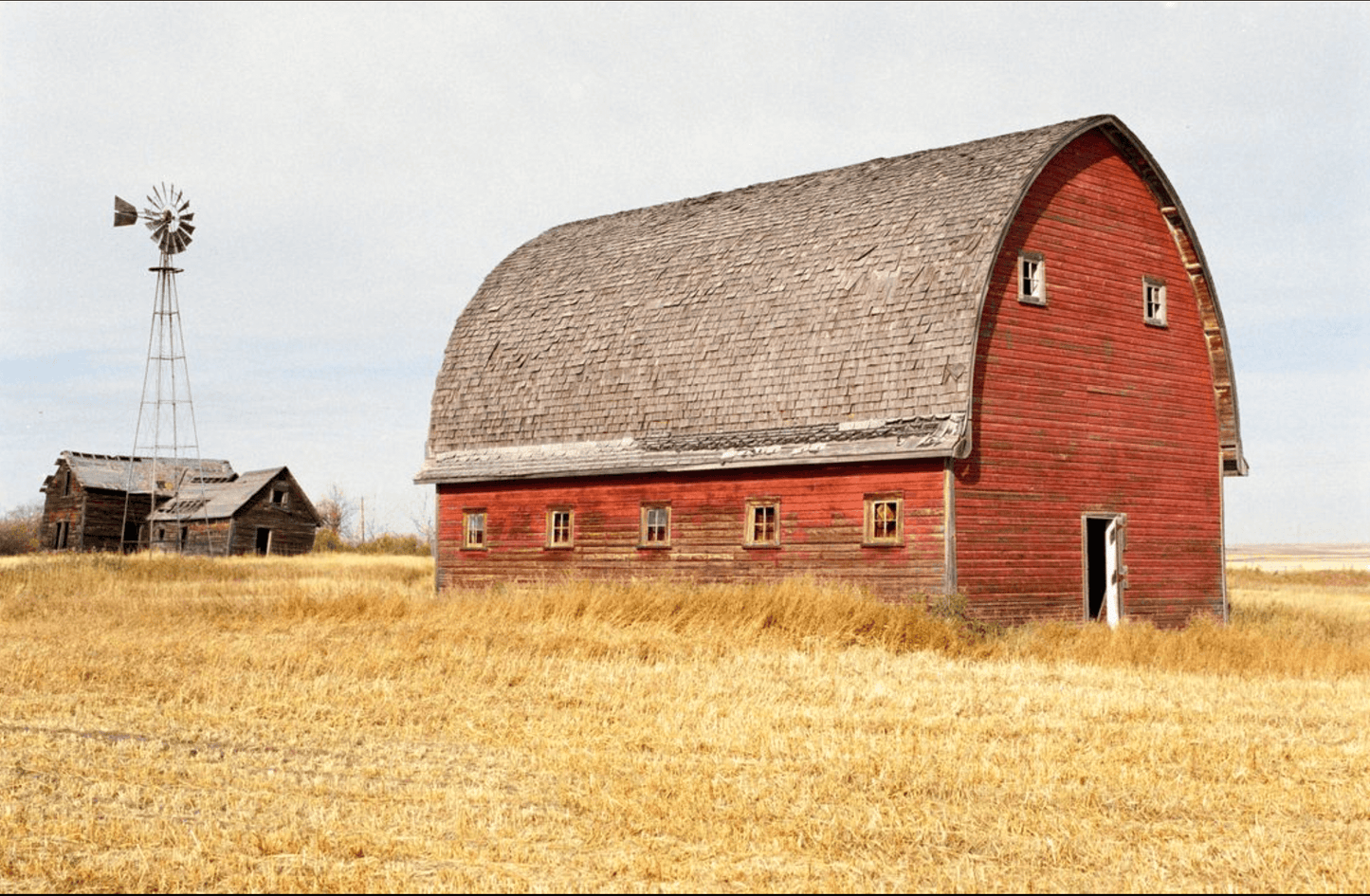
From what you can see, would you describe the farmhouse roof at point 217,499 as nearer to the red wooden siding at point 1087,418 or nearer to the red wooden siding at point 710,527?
the red wooden siding at point 710,527

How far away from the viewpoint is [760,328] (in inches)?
973

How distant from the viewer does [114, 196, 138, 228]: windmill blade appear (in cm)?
Result: 5247

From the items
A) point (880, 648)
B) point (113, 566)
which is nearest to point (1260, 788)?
point (880, 648)

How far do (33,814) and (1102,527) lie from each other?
64.3ft

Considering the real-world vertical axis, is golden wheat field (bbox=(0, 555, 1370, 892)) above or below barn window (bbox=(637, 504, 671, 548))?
below

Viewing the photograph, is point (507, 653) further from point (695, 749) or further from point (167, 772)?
point (167, 772)

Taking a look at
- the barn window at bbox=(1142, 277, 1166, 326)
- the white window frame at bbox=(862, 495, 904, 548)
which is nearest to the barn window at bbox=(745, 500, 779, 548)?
the white window frame at bbox=(862, 495, 904, 548)

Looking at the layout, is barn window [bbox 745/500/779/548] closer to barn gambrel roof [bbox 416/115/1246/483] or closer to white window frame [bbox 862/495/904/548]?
barn gambrel roof [bbox 416/115/1246/483]

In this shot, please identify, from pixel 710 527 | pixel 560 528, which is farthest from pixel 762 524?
pixel 560 528

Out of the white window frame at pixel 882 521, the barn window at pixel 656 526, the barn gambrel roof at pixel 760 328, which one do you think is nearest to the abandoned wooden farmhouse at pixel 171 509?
the barn gambrel roof at pixel 760 328

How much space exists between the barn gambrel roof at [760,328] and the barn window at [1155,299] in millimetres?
1078

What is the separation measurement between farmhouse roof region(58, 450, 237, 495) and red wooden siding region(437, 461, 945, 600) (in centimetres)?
3569

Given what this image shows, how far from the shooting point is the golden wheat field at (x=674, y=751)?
7.45 m

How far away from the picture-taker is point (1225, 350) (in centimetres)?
2589
